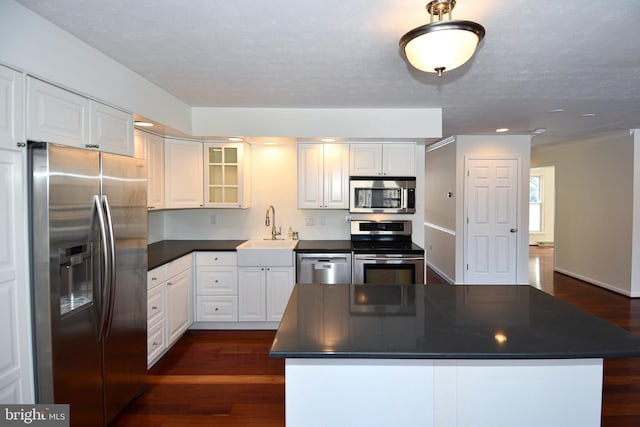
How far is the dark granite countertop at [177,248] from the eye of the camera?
10.4ft

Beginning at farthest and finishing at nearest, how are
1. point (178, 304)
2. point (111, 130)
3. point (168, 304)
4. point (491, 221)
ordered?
point (491, 221), point (178, 304), point (168, 304), point (111, 130)

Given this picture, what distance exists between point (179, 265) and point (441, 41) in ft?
9.77

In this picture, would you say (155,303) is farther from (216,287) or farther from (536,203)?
(536,203)

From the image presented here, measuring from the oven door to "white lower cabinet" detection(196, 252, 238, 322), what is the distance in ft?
4.36

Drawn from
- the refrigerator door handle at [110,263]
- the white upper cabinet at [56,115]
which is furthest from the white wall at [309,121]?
the refrigerator door handle at [110,263]

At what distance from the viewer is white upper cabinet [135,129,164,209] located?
3191 millimetres

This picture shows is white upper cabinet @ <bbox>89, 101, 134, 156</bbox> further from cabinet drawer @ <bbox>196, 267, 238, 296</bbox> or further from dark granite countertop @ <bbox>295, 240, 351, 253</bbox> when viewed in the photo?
dark granite countertop @ <bbox>295, 240, 351, 253</bbox>

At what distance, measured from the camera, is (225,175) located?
400 cm

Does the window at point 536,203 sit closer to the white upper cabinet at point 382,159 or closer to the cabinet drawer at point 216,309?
the white upper cabinet at point 382,159

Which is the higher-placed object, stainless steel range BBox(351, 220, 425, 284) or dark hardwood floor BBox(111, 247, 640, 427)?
stainless steel range BBox(351, 220, 425, 284)

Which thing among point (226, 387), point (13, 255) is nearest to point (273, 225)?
point (226, 387)

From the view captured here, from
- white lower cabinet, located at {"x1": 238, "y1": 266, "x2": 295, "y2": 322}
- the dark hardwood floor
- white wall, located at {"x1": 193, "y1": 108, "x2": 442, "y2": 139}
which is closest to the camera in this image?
the dark hardwood floor

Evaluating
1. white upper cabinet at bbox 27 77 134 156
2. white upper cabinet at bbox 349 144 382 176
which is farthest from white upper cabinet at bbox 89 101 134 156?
white upper cabinet at bbox 349 144 382 176

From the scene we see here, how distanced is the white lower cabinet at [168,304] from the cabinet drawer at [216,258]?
0.09m
